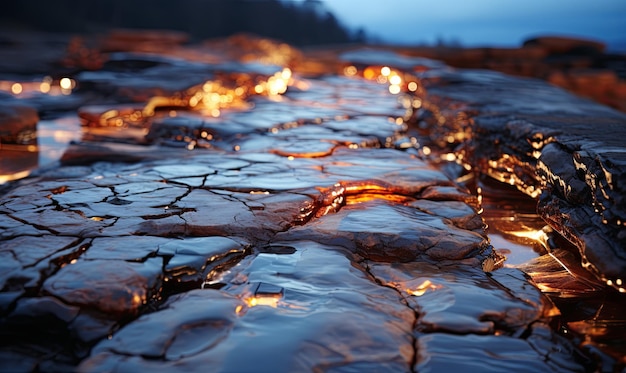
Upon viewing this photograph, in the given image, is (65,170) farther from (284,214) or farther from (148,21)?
(148,21)

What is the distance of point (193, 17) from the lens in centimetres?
2491

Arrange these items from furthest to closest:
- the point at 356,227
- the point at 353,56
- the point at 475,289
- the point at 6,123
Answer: the point at 353,56, the point at 6,123, the point at 356,227, the point at 475,289

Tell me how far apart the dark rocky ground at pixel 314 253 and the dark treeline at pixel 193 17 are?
1807cm

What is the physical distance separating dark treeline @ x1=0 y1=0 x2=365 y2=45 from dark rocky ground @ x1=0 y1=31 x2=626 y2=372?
1807cm

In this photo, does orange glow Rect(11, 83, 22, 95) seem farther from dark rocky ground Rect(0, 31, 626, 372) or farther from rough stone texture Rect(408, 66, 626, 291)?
rough stone texture Rect(408, 66, 626, 291)

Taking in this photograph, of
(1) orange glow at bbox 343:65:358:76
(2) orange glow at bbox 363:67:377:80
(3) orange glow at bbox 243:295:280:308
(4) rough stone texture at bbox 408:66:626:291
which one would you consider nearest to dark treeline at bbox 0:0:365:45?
(1) orange glow at bbox 343:65:358:76

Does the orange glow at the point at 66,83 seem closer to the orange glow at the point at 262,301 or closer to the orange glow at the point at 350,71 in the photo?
the orange glow at the point at 350,71

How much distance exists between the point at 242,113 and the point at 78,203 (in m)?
Answer: 3.09

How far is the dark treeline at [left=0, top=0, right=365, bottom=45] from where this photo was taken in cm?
1966

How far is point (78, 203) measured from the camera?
2455 millimetres

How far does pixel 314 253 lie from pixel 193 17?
24997mm

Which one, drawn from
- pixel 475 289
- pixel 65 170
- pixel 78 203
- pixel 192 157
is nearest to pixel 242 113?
pixel 192 157

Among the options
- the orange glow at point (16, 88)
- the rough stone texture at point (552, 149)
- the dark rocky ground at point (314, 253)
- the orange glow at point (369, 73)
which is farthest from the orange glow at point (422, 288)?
the orange glow at point (369, 73)

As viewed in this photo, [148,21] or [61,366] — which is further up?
[148,21]
